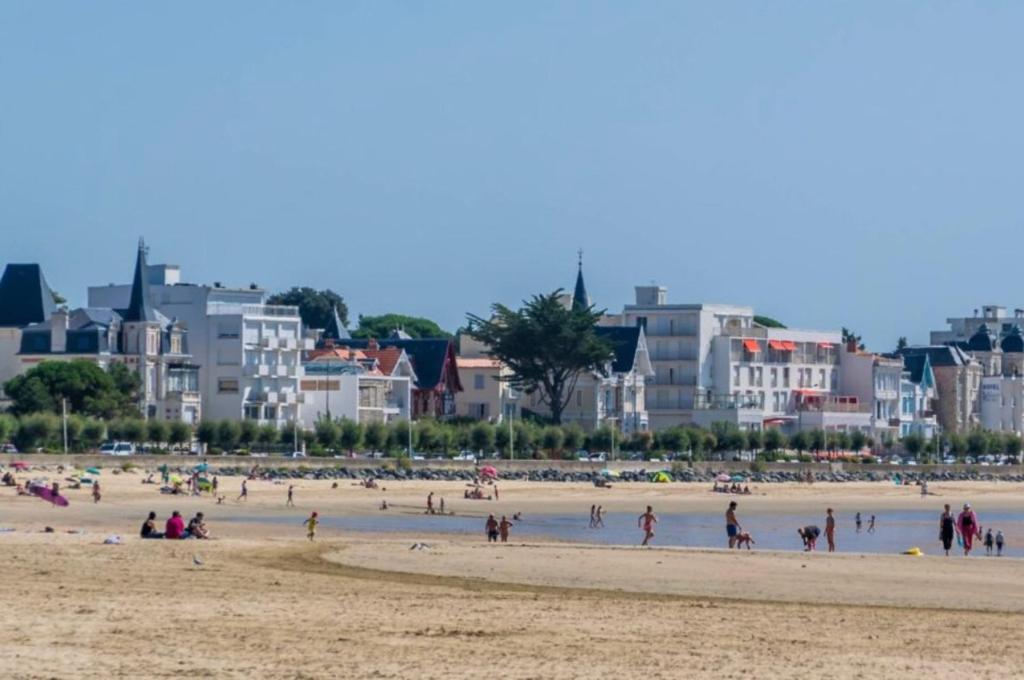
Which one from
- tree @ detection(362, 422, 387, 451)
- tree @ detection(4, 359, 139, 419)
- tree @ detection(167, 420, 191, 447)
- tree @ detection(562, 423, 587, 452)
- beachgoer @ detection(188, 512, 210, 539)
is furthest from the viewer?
tree @ detection(562, 423, 587, 452)

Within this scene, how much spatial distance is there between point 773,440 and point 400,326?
158 ft

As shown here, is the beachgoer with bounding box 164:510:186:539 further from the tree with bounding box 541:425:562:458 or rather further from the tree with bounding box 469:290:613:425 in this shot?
the tree with bounding box 469:290:613:425

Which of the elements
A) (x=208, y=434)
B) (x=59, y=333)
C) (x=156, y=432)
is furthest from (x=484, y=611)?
(x=59, y=333)

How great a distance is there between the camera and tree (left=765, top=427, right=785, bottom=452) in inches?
4186

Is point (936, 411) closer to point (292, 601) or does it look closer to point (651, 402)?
point (651, 402)

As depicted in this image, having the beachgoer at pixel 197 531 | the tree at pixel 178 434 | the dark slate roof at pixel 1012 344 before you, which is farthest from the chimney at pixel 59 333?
the dark slate roof at pixel 1012 344

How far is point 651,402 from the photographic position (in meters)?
115

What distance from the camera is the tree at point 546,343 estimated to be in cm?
10300

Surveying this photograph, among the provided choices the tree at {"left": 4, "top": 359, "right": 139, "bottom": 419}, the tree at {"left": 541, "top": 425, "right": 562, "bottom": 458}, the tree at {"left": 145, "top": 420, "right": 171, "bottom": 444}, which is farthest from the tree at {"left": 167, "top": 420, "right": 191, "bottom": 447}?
the tree at {"left": 541, "top": 425, "right": 562, "bottom": 458}

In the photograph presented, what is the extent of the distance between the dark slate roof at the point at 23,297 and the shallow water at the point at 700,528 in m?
41.0

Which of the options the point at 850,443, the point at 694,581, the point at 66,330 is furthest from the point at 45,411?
the point at 694,581

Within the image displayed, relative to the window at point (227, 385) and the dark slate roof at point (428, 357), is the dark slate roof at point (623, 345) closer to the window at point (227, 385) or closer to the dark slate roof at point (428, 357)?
the dark slate roof at point (428, 357)

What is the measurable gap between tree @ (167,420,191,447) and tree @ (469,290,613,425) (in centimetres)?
2461

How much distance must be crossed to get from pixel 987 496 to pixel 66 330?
40.2 meters
